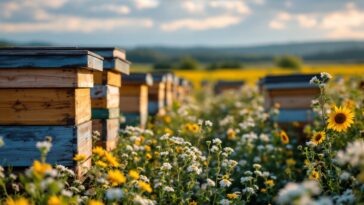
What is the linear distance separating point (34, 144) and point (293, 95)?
5.84 metres

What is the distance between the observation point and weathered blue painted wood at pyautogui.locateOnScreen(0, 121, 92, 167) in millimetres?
4367

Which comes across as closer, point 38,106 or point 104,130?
point 38,106

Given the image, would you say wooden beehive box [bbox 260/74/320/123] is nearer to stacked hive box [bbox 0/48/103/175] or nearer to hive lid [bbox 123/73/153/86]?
hive lid [bbox 123/73/153/86]

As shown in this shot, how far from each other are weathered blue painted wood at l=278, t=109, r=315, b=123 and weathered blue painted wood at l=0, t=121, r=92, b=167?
5.44 metres

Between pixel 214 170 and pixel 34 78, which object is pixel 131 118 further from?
pixel 34 78

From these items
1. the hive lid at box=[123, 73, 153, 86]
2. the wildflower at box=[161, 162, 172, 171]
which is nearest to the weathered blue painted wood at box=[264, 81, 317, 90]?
the hive lid at box=[123, 73, 153, 86]

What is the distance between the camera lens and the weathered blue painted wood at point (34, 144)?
172 inches

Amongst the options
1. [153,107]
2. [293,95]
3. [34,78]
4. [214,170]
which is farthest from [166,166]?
[153,107]

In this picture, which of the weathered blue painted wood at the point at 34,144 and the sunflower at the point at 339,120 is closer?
the weathered blue painted wood at the point at 34,144

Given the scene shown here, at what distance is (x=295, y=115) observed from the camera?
29.5ft

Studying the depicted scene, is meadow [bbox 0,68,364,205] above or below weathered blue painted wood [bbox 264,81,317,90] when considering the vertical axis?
below

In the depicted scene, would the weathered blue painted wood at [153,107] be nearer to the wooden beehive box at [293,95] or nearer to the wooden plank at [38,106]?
the wooden beehive box at [293,95]

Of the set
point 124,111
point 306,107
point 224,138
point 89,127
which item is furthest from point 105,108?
point 306,107

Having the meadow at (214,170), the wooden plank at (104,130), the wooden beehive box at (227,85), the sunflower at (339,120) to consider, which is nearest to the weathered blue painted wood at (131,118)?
the meadow at (214,170)
